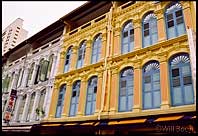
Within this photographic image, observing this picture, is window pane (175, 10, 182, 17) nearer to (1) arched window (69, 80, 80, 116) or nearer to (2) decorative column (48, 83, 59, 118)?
(1) arched window (69, 80, 80, 116)

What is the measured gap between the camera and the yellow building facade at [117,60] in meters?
8.69

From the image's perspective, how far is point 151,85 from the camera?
8.98 m

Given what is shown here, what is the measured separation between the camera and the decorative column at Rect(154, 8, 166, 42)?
372 inches

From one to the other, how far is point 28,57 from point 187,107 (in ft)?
43.6

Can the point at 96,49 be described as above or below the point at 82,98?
above

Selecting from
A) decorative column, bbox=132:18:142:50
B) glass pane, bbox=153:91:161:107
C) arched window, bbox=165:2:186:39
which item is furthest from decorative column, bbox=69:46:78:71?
arched window, bbox=165:2:186:39

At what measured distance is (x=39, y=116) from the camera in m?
13.2

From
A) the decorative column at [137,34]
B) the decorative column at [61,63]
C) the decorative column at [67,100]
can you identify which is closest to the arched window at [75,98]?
the decorative column at [67,100]

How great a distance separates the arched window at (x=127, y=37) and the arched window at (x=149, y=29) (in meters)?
0.68

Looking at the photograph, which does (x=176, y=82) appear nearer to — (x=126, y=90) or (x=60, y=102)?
(x=126, y=90)

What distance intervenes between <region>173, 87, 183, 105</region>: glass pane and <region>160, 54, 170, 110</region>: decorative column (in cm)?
23

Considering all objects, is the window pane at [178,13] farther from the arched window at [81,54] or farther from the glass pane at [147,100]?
the arched window at [81,54]

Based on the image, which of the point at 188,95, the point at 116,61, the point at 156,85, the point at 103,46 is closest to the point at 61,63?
the point at 103,46

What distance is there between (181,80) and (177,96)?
62 centimetres
